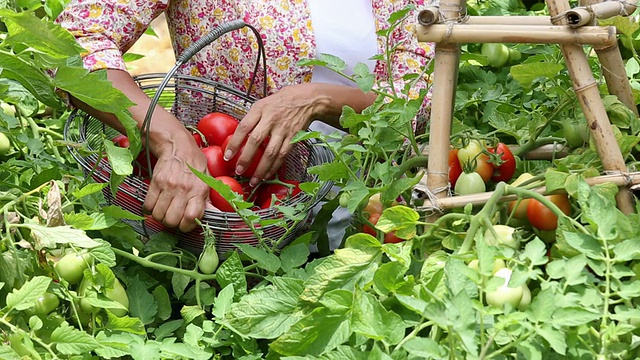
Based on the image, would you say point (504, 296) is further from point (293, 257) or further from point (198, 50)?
point (198, 50)

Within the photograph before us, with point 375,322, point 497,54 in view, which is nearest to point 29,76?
point 375,322

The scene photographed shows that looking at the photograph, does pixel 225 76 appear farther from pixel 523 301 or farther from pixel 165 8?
pixel 523 301

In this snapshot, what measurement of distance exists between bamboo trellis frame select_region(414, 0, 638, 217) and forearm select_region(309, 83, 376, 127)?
0.46 meters

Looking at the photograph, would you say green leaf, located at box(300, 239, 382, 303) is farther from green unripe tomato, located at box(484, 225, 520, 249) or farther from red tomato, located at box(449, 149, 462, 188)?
red tomato, located at box(449, 149, 462, 188)

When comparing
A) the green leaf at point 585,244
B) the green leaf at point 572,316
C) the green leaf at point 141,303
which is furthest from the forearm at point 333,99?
the green leaf at point 572,316

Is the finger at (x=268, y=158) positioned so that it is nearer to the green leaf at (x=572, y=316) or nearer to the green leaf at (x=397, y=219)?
the green leaf at (x=397, y=219)

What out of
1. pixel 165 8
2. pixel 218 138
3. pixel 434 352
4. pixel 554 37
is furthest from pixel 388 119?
pixel 165 8

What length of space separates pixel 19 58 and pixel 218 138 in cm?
51

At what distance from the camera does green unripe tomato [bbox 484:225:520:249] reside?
95 cm

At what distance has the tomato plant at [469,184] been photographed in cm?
113

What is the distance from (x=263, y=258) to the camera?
1.20 meters

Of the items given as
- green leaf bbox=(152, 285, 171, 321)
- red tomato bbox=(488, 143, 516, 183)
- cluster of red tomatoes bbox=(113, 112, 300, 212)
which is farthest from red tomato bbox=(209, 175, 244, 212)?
red tomato bbox=(488, 143, 516, 183)

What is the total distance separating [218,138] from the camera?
1524 mm

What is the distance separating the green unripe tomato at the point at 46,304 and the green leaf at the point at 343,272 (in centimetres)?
29
